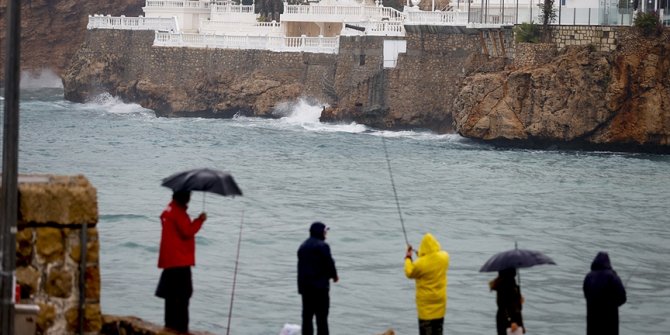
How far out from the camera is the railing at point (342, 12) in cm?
7375

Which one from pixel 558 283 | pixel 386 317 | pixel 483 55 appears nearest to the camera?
pixel 386 317

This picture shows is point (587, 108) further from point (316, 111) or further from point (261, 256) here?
point (261, 256)

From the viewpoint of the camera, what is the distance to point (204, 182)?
1767 cm

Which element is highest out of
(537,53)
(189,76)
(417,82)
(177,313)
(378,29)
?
(378,29)

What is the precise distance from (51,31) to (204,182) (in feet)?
267

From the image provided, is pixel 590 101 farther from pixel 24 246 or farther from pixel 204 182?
pixel 24 246

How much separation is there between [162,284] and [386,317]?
8.33 m

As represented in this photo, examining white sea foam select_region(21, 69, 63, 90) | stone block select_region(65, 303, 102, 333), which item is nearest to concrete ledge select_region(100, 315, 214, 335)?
stone block select_region(65, 303, 102, 333)

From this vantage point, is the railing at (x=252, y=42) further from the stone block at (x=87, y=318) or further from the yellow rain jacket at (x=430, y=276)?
the stone block at (x=87, y=318)

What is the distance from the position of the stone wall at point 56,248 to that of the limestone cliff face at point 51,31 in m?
81.2

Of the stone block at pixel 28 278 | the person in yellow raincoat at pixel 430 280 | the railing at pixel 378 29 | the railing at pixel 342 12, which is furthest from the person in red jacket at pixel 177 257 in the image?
the railing at pixel 342 12

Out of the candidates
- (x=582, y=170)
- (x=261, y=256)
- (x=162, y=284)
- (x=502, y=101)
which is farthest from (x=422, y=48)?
(x=162, y=284)

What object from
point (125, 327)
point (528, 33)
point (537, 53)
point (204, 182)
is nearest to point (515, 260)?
point (204, 182)

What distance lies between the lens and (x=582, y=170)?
160ft
